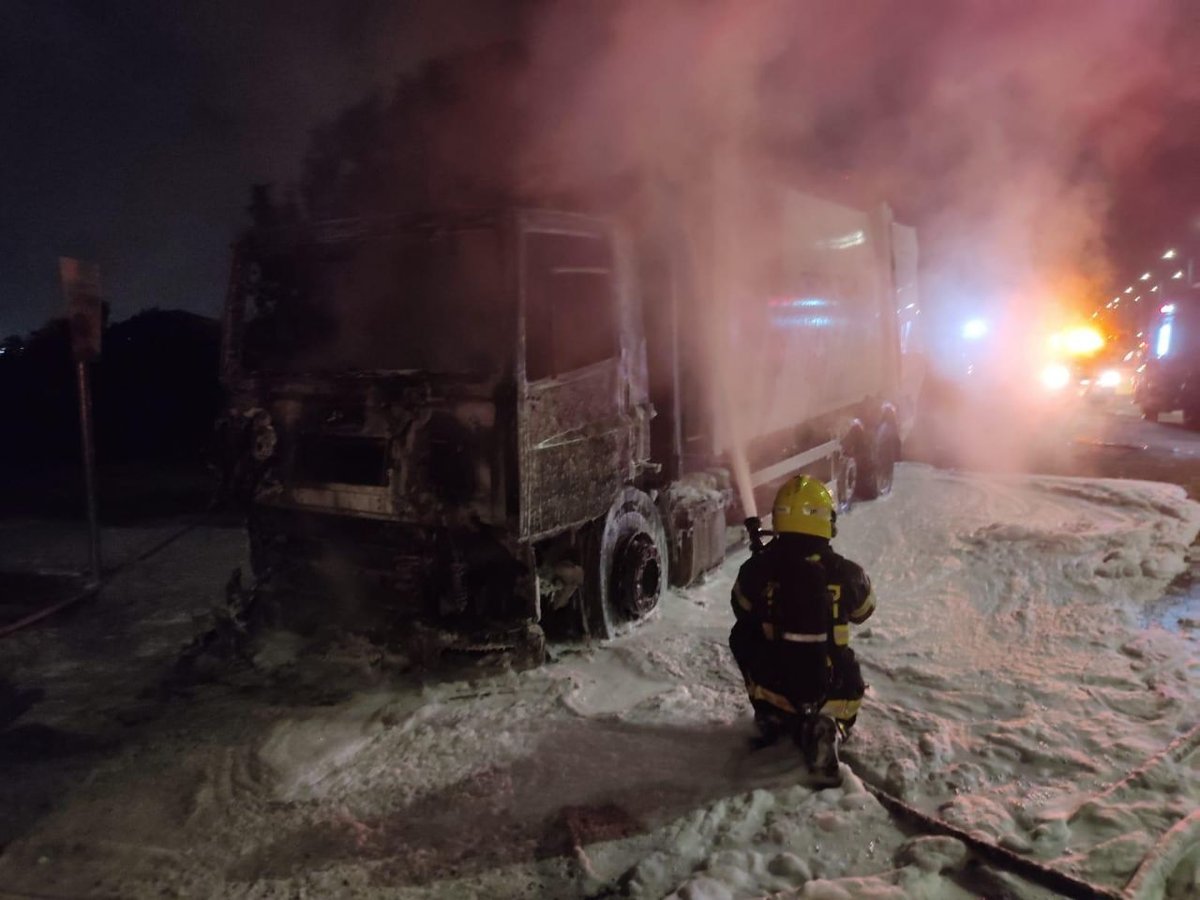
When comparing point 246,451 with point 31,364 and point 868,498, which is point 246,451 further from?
point 31,364

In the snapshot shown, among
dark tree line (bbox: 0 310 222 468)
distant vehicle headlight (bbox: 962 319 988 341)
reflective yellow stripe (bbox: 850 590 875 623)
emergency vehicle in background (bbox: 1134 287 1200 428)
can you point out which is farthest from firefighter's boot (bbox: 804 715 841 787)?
emergency vehicle in background (bbox: 1134 287 1200 428)

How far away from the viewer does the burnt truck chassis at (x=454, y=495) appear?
177 inches

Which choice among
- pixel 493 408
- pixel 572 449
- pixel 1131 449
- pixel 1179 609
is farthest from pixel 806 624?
pixel 1131 449

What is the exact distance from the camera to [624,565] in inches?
212

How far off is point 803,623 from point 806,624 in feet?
0.04

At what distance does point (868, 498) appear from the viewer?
31.5ft

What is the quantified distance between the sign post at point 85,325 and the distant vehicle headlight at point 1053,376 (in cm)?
2243

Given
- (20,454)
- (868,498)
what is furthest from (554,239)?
(20,454)

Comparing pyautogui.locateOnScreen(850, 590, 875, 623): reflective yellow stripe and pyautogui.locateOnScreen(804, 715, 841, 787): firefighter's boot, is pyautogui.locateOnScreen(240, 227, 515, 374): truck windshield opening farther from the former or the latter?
pyautogui.locateOnScreen(804, 715, 841, 787): firefighter's boot

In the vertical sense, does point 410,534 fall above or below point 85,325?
below

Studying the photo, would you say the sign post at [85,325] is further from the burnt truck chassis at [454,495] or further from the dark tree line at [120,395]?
the dark tree line at [120,395]

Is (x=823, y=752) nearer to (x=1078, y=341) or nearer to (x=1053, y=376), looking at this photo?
(x=1053, y=376)

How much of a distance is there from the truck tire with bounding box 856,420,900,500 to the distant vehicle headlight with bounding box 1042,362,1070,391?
15305mm

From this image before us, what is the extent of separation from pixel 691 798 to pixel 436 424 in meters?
2.22
